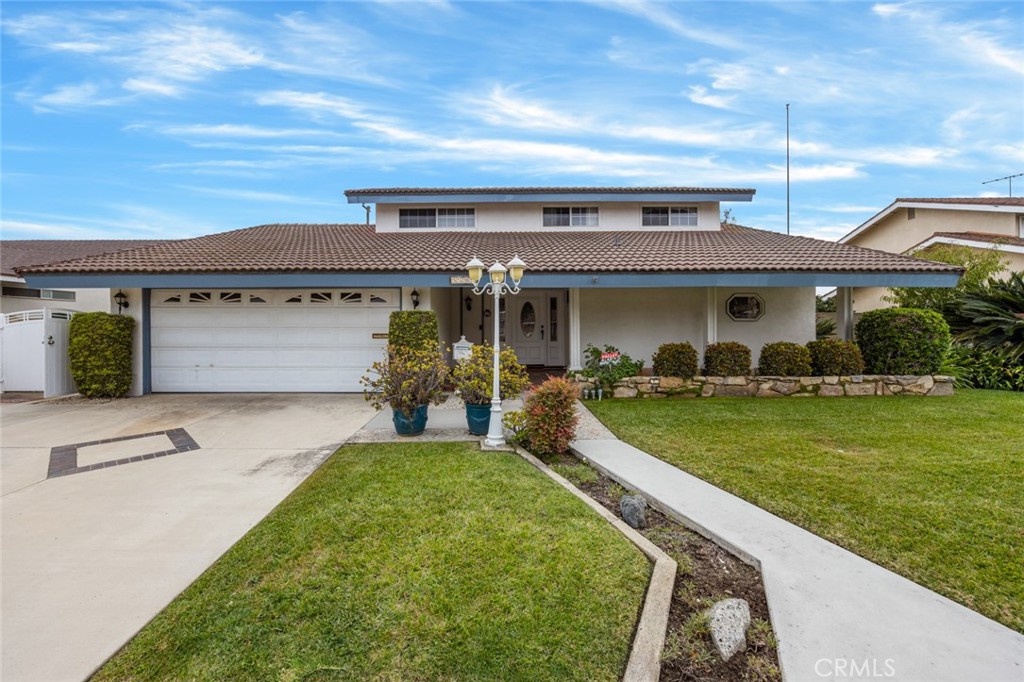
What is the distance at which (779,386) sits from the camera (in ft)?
31.8

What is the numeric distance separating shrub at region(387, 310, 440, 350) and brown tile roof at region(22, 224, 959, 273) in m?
1.02

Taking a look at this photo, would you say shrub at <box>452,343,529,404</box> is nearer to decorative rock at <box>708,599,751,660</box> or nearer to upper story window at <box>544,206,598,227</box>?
decorative rock at <box>708,599,751,660</box>

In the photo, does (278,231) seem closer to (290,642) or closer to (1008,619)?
(290,642)

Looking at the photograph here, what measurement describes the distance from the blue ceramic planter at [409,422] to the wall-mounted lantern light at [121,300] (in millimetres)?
8233

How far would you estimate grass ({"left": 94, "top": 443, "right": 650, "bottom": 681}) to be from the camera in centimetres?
228

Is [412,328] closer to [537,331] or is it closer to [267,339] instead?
[267,339]

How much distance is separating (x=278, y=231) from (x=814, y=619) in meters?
17.1

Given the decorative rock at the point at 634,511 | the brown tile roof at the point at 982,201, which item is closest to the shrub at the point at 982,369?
the brown tile roof at the point at 982,201

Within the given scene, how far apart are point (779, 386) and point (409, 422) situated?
7.92m

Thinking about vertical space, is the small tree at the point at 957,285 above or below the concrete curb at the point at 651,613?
above

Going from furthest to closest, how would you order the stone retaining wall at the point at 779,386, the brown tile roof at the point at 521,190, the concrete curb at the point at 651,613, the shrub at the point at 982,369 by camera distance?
the brown tile roof at the point at 521,190
the shrub at the point at 982,369
the stone retaining wall at the point at 779,386
the concrete curb at the point at 651,613

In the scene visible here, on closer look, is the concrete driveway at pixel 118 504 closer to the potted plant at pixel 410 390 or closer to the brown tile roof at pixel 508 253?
the potted plant at pixel 410 390

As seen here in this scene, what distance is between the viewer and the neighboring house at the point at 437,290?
9.91 metres

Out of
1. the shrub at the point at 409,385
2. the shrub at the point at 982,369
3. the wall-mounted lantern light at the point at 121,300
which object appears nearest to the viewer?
the shrub at the point at 409,385
